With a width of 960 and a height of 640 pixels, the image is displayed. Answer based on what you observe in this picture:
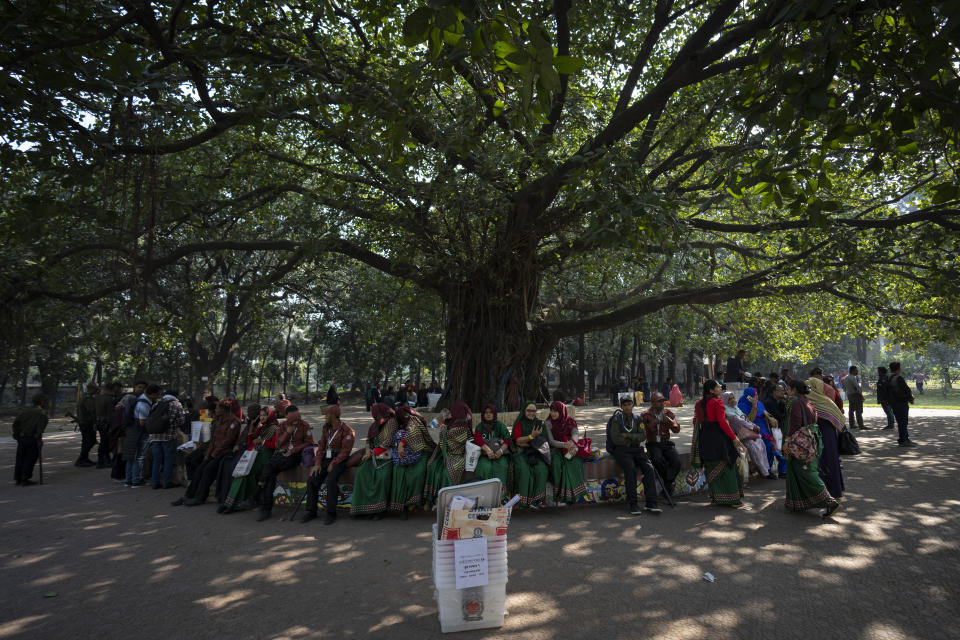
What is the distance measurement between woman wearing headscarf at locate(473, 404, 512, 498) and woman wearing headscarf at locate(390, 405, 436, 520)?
0.66m

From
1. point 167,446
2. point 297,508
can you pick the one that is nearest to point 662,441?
point 297,508

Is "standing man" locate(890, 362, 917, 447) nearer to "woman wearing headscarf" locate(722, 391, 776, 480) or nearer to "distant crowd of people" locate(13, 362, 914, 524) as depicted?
"woman wearing headscarf" locate(722, 391, 776, 480)

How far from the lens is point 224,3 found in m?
8.21

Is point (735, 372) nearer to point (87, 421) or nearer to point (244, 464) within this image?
point (244, 464)

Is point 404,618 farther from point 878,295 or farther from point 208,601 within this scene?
point 878,295

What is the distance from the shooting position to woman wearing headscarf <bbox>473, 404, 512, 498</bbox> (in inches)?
258

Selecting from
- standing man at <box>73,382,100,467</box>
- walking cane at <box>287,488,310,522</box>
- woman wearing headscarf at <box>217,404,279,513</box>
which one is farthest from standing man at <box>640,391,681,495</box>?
standing man at <box>73,382,100,467</box>

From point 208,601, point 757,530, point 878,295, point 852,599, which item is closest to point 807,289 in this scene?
point 878,295

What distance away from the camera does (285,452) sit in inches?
276

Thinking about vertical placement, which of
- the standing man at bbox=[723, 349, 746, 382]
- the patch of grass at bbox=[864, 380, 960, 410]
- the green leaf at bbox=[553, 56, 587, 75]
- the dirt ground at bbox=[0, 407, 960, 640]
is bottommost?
the dirt ground at bbox=[0, 407, 960, 640]

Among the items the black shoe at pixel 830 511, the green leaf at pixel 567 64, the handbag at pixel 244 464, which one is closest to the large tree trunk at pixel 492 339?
the handbag at pixel 244 464

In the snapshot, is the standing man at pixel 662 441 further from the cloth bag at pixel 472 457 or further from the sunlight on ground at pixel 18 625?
the sunlight on ground at pixel 18 625

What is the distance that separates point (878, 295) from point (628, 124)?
7.92 metres

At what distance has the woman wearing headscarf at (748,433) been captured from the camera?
8.02 metres
